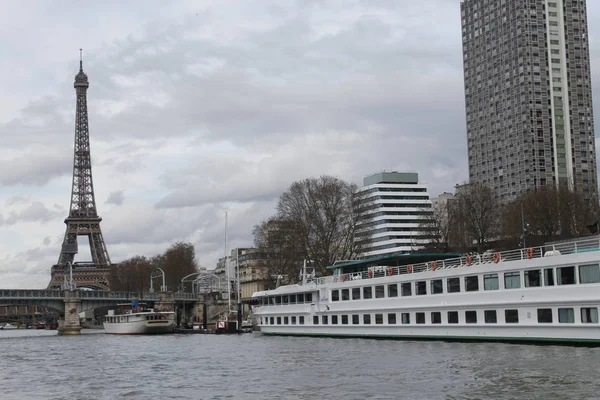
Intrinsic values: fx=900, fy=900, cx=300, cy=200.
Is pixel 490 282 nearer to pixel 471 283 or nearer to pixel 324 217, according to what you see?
pixel 471 283

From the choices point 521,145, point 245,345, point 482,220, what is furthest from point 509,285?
point 521,145

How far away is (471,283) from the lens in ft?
148

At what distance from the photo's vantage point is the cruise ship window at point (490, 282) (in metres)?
43.4

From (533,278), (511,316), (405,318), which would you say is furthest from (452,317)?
(533,278)

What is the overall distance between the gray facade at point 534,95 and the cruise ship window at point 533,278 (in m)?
96.6

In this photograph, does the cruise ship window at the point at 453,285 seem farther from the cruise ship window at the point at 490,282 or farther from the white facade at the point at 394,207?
the white facade at the point at 394,207

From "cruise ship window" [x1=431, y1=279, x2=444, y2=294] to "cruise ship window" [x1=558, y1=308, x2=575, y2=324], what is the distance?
8.51 meters

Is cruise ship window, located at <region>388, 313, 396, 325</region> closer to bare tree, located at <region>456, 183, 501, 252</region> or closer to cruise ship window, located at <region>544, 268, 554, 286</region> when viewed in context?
cruise ship window, located at <region>544, 268, 554, 286</region>

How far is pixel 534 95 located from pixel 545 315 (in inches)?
4005

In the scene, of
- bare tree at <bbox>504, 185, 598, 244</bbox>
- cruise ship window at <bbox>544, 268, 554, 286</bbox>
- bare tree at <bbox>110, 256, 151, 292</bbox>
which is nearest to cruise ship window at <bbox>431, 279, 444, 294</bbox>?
cruise ship window at <bbox>544, 268, 554, 286</bbox>

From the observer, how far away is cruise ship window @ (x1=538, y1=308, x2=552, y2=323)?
40156 mm

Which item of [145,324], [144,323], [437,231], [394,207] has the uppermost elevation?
[394,207]

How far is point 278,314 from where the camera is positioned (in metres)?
65.4

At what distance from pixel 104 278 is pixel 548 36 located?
8911 centimetres
